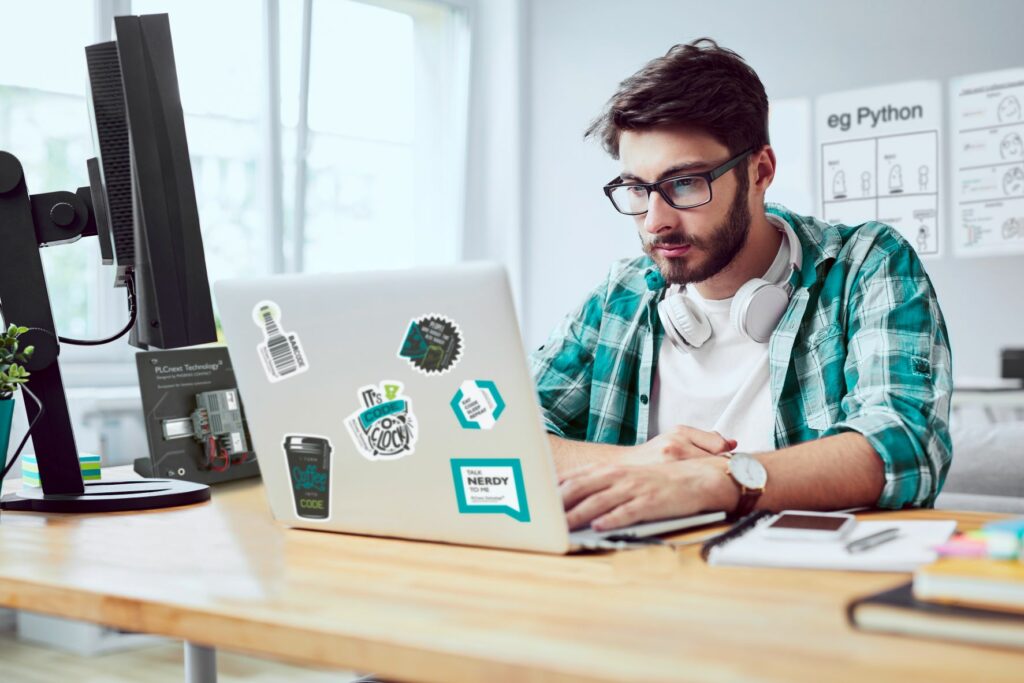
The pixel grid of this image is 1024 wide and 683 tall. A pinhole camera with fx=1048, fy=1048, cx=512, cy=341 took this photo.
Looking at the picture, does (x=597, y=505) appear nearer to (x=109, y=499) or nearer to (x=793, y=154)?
(x=109, y=499)

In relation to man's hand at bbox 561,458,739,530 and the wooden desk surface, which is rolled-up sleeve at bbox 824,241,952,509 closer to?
the wooden desk surface

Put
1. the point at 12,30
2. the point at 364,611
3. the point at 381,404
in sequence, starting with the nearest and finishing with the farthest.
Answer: the point at 364,611, the point at 381,404, the point at 12,30

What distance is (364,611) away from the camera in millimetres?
745

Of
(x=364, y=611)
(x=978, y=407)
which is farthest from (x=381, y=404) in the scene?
(x=978, y=407)

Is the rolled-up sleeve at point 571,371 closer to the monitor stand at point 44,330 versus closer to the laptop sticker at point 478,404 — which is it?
the monitor stand at point 44,330

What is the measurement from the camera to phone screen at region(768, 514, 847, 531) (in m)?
0.93

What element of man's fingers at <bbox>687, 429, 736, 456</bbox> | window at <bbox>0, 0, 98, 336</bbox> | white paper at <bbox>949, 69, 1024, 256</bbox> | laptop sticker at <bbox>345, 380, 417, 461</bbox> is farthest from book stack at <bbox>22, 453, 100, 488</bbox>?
white paper at <bbox>949, 69, 1024, 256</bbox>

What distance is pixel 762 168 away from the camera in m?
1.76

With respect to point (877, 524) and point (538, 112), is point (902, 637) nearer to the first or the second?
point (877, 524)

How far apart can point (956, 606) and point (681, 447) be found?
0.56 m

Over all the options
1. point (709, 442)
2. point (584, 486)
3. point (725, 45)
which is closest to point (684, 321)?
point (709, 442)

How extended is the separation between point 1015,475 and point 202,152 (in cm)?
290

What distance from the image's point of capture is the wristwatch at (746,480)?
3.57ft

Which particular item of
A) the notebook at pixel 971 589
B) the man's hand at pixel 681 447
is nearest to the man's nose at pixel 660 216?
the man's hand at pixel 681 447
